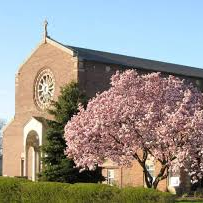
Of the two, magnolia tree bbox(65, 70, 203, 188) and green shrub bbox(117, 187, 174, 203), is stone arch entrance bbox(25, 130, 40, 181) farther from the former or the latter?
green shrub bbox(117, 187, 174, 203)

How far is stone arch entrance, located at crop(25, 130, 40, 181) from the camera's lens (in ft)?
183

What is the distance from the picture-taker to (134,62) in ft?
199

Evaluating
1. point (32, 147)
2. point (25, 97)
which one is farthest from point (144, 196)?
point (25, 97)

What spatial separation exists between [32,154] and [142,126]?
32643 mm

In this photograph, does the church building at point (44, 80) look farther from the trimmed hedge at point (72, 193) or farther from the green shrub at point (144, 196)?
the green shrub at point (144, 196)

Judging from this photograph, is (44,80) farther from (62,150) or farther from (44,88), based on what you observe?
(62,150)

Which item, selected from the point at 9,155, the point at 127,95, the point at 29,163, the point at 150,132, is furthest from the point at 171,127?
the point at 9,155

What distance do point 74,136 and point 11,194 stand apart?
6593 millimetres

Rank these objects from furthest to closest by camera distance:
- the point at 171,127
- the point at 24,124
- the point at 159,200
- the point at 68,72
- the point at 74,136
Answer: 1. the point at 24,124
2. the point at 68,72
3. the point at 74,136
4. the point at 171,127
5. the point at 159,200

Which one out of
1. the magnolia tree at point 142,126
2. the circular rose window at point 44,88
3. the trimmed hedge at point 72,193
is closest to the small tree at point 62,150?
the magnolia tree at point 142,126

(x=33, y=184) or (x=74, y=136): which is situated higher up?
(x=74, y=136)

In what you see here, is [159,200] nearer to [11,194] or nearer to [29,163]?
[11,194]

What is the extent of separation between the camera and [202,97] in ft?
97.2

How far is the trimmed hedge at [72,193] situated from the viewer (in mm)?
20922
